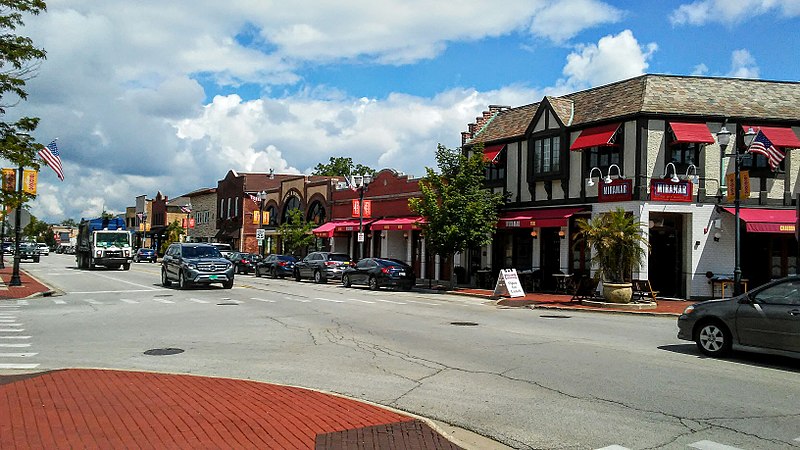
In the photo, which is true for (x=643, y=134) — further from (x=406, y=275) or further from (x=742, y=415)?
(x=742, y=415)

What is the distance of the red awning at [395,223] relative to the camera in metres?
37.4

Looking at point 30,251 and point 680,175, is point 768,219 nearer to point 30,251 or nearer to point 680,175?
point 680,175

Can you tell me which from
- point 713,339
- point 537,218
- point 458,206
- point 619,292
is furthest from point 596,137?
point 713,339

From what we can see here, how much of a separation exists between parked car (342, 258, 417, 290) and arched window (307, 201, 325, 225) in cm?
1985

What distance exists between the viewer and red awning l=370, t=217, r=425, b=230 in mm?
37438

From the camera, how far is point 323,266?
1416 inches

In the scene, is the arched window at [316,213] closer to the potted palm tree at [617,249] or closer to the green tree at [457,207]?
the green tree at [457,207]

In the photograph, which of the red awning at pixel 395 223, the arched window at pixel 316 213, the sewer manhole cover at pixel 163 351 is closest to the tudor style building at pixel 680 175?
the red awning at pixel 395 223

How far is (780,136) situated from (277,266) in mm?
27330

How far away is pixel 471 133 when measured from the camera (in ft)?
117

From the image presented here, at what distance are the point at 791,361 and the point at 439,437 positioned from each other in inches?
309

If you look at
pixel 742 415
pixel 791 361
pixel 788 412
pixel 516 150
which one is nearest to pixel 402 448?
pixel 742 415

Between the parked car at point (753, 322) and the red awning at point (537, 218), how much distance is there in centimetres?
1599

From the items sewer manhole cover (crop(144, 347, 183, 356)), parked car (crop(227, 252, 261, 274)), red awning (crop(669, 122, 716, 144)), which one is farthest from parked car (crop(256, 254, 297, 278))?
sewer manhole cover (crop(144, 347, 183, 356))
